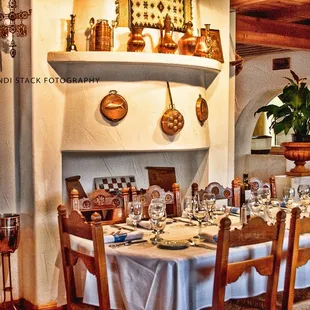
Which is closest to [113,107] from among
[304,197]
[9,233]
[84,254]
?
[9,233]

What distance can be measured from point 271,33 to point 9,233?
155 inches

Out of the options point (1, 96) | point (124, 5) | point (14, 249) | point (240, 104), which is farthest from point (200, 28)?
point (240, 104)

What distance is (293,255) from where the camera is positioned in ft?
10.1

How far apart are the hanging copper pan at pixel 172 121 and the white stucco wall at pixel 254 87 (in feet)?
12.4

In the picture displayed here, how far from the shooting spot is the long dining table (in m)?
2.84

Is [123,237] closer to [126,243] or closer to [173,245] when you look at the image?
[126,243]

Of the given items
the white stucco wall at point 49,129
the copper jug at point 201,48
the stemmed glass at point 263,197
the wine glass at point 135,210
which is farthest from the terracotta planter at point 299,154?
the wine glass at point 135,210

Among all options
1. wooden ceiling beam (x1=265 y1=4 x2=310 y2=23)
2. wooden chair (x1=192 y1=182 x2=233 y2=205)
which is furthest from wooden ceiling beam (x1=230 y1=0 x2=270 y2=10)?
wooden chair (x1=192 y1=182 x2=233 y2=205)

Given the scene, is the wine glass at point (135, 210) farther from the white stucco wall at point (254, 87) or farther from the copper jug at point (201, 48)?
the white stucco wall at point (254, 87)

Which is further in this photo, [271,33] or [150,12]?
[271,33]

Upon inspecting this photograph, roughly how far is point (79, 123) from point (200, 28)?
1408 mm

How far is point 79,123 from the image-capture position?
454cm

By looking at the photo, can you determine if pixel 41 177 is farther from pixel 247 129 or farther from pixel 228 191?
pixel 247 129

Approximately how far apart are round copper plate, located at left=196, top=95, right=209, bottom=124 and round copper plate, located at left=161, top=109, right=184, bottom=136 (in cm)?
21
